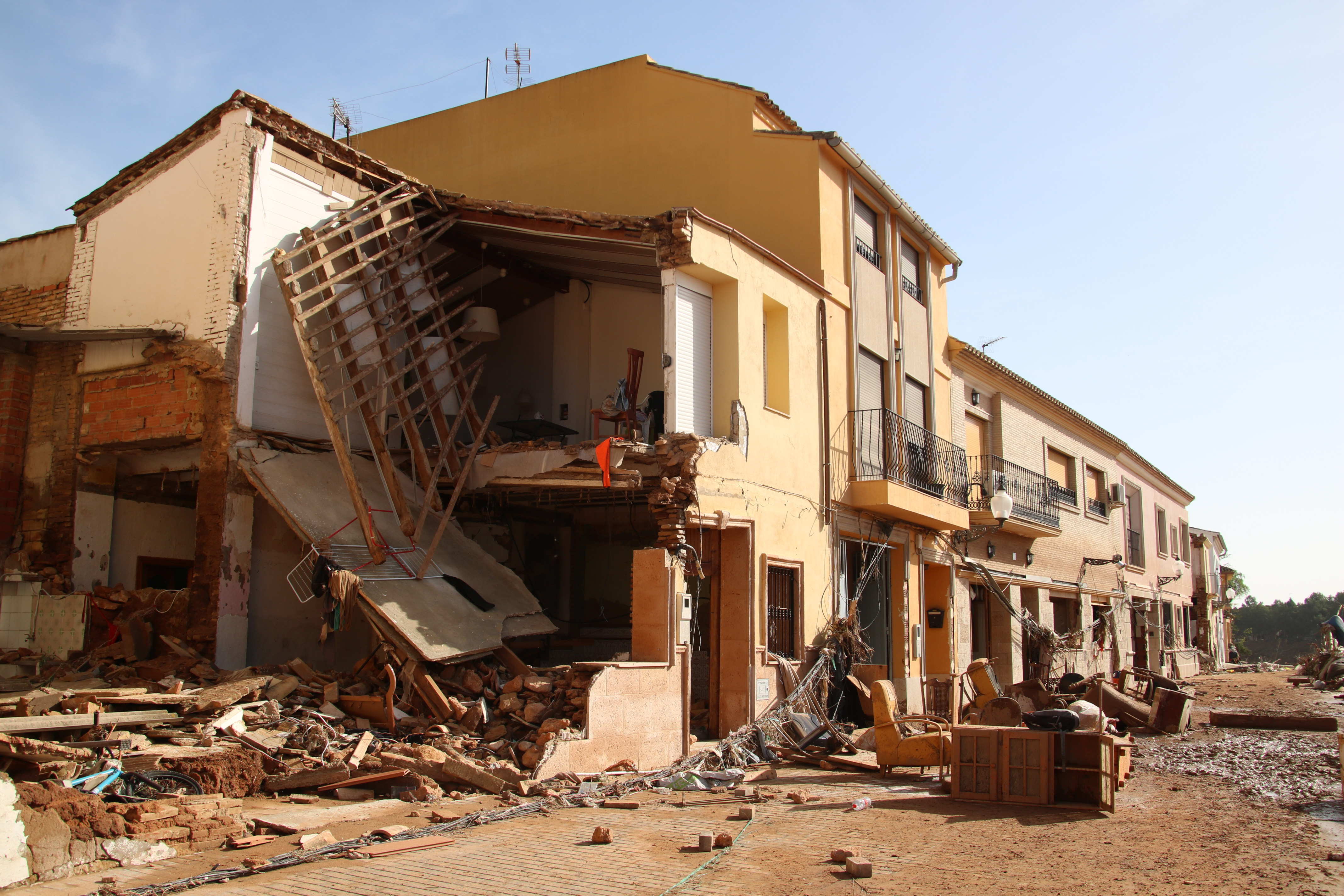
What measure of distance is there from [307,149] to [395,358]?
2898 mm

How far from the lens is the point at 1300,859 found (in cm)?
725

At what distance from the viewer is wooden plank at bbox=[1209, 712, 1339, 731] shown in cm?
1719

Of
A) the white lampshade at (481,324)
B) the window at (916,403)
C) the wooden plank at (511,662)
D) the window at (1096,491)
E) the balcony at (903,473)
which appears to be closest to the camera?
the wooden plank at (511,662)

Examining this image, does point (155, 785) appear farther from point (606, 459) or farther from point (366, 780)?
point (606, 459)

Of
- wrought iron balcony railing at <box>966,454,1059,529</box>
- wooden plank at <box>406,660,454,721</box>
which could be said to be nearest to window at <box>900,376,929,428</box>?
wrought iron balcony railing at <box>966,454,1059,529</box>

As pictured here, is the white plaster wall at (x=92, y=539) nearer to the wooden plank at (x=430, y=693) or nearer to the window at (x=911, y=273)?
the wooden plank at (x=430, y=693)

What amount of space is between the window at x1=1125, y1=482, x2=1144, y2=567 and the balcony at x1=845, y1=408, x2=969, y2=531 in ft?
44.7

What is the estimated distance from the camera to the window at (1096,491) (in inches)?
1061

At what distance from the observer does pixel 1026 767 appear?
9.34m

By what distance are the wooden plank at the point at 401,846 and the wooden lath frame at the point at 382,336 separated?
15.1 ft

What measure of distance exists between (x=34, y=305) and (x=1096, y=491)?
25223 millimetres

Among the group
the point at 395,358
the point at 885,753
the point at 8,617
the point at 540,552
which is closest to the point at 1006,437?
the point at 540,552

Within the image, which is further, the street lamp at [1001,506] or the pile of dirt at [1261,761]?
the street lamp at [1001,506]

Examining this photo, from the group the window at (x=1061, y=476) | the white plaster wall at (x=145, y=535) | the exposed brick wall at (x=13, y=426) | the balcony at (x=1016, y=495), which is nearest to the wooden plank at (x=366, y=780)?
the white plaster wall at (x=145, y=535)
